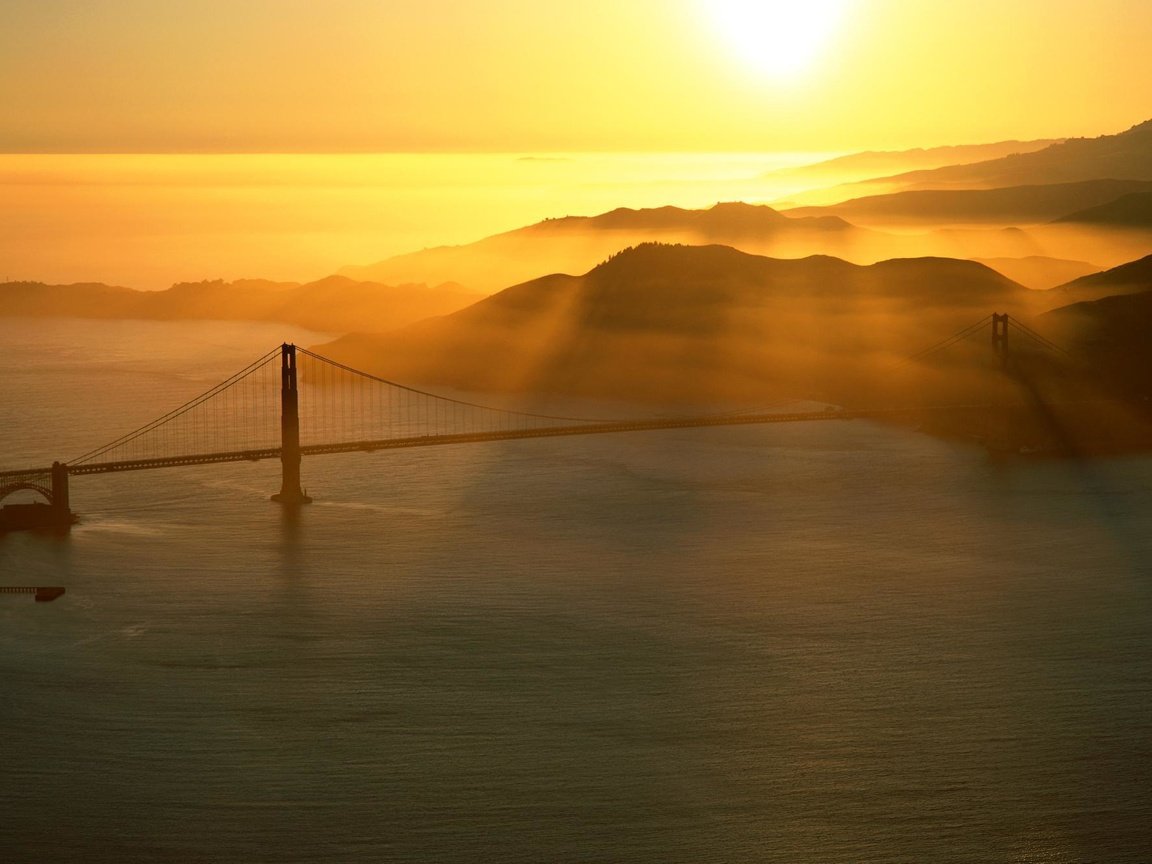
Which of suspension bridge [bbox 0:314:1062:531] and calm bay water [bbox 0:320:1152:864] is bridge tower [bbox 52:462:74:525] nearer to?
suspension bridge [bbox 0:314:1062:531]

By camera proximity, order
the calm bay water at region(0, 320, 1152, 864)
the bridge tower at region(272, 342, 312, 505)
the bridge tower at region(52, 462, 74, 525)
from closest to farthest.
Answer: the calm bay water at region(0, 320, 1152, 864)
the bridge tower at region(52, 462, 74, 525)
the bridge tower at region(272, 342, 312, 505)

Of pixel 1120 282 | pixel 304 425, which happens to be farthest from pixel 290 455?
pixel 1120 282

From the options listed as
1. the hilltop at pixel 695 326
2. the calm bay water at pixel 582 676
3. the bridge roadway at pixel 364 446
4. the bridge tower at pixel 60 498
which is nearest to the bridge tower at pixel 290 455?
the bridge roadway at pixel 364 446

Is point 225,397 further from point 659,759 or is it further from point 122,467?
point 659,759

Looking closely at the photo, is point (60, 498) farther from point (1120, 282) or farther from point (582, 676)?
point (1120, 282)

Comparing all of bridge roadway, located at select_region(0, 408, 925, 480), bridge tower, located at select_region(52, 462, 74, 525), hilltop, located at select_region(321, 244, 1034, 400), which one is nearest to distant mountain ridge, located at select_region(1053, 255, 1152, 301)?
hilltop, located at select_region(321, 244, 1034, 400)
